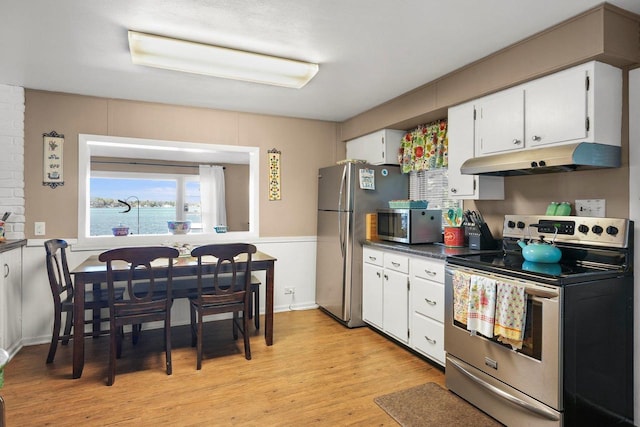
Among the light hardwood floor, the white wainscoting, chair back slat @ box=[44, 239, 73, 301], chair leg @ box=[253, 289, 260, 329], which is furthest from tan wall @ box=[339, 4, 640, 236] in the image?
chair back slat @ box=[44, 239, 73, 301]

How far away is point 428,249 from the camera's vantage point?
303cm

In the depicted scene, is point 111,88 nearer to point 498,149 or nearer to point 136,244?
point 136,244

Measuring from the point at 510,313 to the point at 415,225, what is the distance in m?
1.42

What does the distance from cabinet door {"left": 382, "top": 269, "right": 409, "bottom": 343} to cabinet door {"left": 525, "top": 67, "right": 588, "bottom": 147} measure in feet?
4.84

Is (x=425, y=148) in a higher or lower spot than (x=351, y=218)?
higher

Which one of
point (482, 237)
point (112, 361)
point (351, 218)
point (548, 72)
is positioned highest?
point (548, 72)

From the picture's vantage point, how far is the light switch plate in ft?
7.46

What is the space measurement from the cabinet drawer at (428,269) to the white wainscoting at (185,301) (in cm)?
159

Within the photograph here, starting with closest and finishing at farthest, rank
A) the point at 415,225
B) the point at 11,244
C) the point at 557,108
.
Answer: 1. the point at 557,108
2. the point at 11,244
3. the point at 415,225

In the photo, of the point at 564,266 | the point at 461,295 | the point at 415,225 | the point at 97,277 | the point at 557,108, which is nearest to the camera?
the point at 564,266

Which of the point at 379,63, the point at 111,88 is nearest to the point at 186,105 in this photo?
the point at 111,88

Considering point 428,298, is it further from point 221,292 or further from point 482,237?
point 221,292

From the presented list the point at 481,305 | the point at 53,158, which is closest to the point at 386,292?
the point at 481,305

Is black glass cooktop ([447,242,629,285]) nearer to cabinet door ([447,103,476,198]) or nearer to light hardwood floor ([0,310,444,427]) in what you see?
cabinet door ([447,103,476,198])
